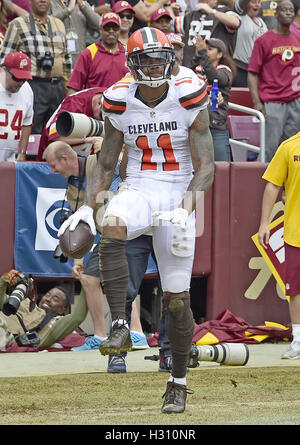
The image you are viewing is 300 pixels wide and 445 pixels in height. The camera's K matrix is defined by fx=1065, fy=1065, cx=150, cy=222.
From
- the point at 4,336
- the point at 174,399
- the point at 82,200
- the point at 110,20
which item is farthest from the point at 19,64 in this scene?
the point at 174,399

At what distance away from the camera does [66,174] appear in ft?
28.9

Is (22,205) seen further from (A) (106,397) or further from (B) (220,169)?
(A) (106,397)

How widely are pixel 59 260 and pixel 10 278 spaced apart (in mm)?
675

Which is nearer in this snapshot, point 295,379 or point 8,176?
point 295,379

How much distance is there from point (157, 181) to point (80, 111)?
11.1 ft

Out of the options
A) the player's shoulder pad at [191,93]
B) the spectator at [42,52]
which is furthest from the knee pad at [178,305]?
the spectator at [42,52]

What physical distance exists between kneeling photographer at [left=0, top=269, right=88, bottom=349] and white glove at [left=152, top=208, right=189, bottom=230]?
3496mm

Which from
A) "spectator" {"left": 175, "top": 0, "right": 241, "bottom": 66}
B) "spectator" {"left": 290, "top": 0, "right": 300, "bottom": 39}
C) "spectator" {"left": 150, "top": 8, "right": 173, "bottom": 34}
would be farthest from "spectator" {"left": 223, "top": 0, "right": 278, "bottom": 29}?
"spectator" {"left": 150, "top": 8, "right": 173, "bottom": 34}

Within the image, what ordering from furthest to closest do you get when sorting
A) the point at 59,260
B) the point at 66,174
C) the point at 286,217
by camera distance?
1. the point at 59,260
2. the point at 286,217
3. the point at 66,174

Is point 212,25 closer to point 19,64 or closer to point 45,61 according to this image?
point 45,61

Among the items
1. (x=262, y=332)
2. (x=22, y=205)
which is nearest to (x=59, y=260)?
(x=22, y=205)

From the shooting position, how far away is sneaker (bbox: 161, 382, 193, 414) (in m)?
5.96

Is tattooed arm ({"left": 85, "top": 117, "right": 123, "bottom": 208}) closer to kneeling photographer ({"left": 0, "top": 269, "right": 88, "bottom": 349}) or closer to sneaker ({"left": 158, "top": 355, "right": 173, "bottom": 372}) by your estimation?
sneaker ({"left": 158, "top": 355, "right": 173, "bottom": 372})

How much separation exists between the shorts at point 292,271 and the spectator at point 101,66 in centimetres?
292
